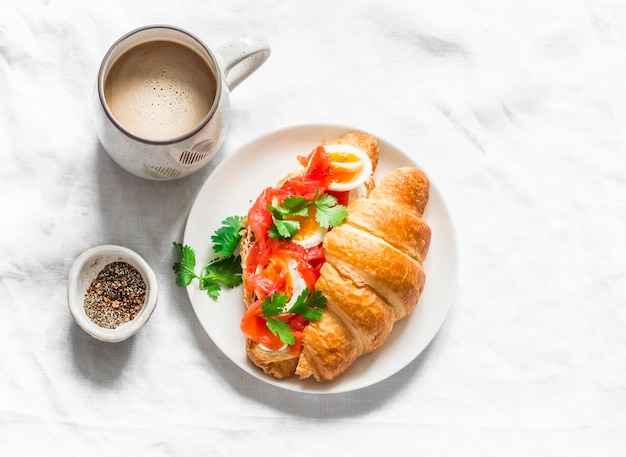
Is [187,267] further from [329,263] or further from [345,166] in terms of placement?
[345,166]

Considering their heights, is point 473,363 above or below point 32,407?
above

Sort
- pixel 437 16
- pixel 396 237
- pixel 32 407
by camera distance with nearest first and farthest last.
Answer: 1. pixel 396 237
2. pixel 32 407
3. pixel 437 16

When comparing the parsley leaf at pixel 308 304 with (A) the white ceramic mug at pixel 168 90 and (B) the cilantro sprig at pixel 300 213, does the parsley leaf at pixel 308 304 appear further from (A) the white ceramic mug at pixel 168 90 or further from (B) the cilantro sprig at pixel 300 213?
(A) the white ceramic mug at pixel 168 90

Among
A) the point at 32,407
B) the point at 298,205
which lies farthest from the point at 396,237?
the point at 32,407

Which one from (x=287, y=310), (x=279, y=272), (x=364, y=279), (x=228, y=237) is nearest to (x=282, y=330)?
(x=287, y=310)

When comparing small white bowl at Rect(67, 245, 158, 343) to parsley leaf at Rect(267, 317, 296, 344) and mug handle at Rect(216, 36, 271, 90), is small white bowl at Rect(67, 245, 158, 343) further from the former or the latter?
mug handle at Rect(216, 36, 271, 90)

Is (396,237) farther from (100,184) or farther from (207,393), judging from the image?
(100,184)
